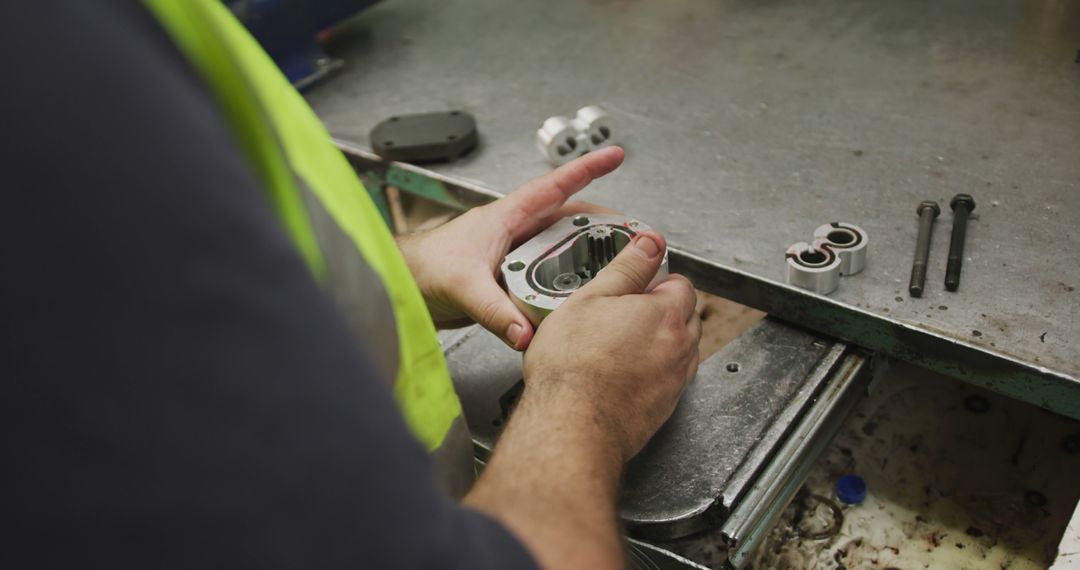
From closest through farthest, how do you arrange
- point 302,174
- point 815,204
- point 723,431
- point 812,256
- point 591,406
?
point 302,174, point 591,406, point 723,431, point 812,256, point 815,204

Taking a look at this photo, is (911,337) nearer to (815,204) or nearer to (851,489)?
(815,204)

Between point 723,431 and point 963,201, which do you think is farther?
point 963,201

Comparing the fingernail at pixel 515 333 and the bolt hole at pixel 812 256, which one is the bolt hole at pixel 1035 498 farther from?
the fingernail at pixel 515 333

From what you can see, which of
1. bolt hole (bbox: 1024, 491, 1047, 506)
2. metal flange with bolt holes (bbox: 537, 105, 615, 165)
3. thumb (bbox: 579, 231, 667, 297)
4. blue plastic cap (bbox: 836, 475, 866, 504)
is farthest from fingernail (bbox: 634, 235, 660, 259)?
bolt hole (bbox: 1024, 491, 1047, 506)

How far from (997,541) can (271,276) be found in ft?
3.17

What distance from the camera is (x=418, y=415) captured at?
0.60 meters

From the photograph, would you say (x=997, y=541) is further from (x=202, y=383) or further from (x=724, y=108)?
(x=202, y=383)

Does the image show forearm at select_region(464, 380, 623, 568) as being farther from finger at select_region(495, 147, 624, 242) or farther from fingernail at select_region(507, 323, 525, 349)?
finger at select_region(495, 147, 624, 242)

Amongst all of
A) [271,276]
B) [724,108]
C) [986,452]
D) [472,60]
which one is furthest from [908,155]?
[271,276]

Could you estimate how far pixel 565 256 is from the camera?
0.86 metres

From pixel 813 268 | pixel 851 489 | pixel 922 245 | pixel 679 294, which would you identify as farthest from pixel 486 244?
pixel 851 489

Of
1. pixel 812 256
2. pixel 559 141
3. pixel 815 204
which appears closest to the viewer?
pixel 812 256

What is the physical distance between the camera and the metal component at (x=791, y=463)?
723 millimetres

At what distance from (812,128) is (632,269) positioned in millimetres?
489
